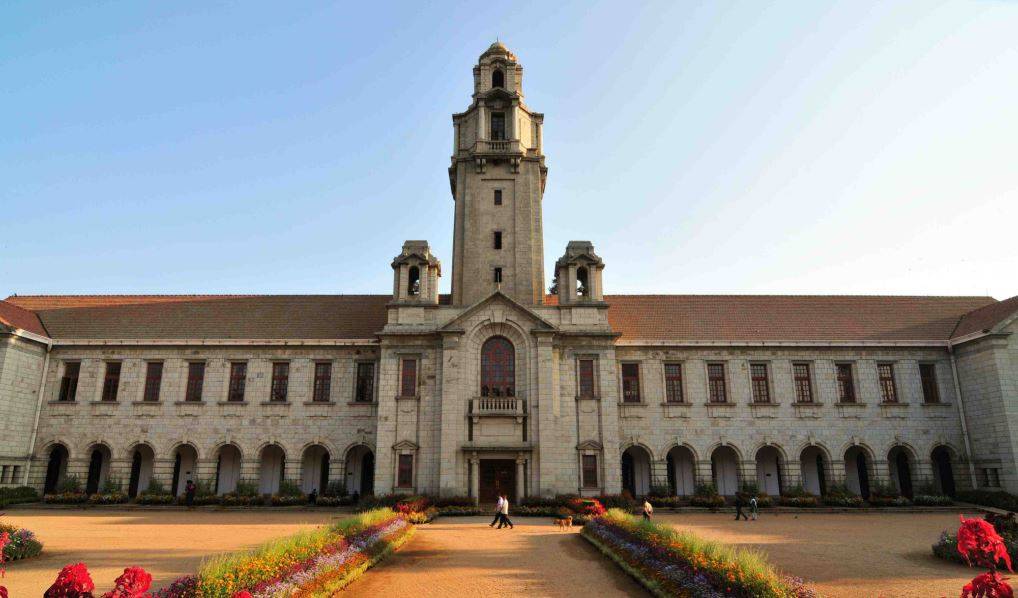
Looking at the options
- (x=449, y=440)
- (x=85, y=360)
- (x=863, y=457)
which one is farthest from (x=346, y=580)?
(x=863, y=457)

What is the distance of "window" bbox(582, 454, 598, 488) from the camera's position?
1324 inches

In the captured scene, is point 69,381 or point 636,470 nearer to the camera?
point 636,470

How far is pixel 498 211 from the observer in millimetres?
39156

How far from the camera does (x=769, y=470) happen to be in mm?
38062

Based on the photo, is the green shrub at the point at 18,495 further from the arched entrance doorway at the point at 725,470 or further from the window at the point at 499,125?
the arched entrance doorway at the point at 725,470

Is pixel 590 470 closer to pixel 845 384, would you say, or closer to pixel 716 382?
pixel 716 382

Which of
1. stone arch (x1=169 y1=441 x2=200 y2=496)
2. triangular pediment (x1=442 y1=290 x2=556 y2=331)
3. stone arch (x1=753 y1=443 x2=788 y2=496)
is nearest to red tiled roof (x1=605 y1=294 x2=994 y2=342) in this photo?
triangular pediment (x1=442 y1=290 x2=556 y2=331)

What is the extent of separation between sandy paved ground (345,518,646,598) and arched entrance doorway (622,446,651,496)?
14.5 meters

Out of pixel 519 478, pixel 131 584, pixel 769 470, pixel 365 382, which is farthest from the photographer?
pixel 769 470

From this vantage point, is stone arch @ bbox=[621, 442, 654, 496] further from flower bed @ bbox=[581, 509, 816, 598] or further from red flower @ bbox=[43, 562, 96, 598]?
red flower @ bbox=[43, 562, 96, 598]

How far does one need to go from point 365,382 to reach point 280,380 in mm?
5233

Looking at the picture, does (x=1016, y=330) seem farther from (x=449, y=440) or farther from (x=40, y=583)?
(x=40, y=583)

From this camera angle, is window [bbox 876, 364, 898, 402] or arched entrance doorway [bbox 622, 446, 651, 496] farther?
window [bbox 876, 364, 898, 402]

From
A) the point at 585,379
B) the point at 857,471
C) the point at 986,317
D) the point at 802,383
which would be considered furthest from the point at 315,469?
the point at 986,317
